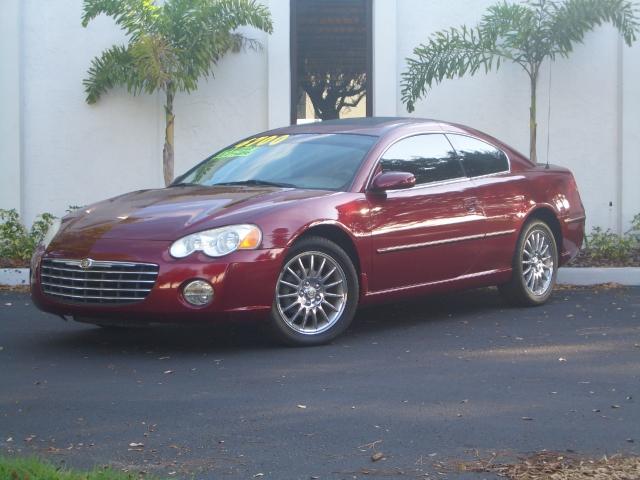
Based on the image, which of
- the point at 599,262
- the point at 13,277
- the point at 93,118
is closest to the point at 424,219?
the point at 599,262

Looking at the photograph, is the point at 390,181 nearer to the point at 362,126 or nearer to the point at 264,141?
the point at 362,126

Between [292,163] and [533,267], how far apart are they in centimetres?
213

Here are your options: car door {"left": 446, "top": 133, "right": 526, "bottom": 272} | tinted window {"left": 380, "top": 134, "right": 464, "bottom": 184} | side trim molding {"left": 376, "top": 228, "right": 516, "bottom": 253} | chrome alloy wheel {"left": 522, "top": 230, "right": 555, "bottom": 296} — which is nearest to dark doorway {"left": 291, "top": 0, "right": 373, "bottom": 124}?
car door {"left": 446, "top": 133, "right": 526, "bottom": 272}

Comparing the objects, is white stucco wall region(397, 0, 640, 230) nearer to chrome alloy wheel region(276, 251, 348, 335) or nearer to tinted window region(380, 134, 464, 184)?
tinted window region(380, 134, 464, 184)

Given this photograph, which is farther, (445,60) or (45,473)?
(445,60)

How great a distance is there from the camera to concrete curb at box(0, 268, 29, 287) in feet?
34.3

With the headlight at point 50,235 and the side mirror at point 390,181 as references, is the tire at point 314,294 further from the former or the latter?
the headlight at point 50,235

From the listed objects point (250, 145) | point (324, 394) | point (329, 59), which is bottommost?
point (324, 394)

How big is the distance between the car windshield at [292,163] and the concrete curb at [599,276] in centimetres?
308

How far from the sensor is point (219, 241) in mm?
6789

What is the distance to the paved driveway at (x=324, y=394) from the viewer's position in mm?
4797

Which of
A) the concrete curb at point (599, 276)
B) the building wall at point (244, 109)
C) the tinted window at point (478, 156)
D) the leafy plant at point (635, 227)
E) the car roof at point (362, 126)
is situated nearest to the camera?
the car roof at point (362, 126)

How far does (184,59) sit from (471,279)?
484 centimetres

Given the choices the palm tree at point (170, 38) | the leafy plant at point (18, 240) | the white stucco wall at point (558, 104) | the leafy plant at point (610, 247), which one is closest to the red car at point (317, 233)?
the leafy plant at point (610, 247)
